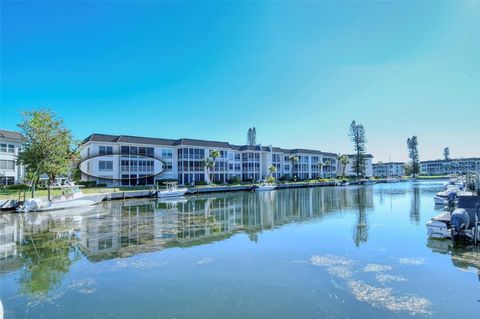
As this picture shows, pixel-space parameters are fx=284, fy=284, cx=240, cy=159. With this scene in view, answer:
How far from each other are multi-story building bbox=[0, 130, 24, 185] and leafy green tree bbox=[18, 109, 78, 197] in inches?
389

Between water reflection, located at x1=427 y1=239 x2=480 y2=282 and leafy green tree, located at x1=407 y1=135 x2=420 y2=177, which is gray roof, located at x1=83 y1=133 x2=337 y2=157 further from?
leafy green tree, located at x1=407 y1=135 x2=420 y2=177

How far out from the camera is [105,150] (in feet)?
151

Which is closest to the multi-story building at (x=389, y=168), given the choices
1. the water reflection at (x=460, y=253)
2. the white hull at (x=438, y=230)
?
the white hull at (x=438, y=230)

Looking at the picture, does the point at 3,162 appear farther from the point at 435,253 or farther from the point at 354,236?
the point at 435,253

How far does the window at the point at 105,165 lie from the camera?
1778 inches

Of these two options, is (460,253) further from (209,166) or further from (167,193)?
(209,166)

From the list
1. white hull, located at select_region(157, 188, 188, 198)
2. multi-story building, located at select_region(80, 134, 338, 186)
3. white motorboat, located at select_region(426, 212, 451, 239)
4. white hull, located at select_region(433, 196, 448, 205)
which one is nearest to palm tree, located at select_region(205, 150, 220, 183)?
multi-story building, located at select_region(80, 134, 338, 186)

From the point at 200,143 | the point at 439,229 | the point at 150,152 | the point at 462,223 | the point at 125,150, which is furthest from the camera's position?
the point at 200,143

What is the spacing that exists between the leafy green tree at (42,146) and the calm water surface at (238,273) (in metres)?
16.1

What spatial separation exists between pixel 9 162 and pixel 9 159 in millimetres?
410

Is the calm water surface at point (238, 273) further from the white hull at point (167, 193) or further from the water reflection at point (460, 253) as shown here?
the white hull at point (167, 193)

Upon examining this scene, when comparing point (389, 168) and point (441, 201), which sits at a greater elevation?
point (389, 168)

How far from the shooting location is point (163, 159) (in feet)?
172

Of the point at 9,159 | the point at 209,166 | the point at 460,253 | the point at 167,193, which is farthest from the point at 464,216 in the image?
the point at 9,159
